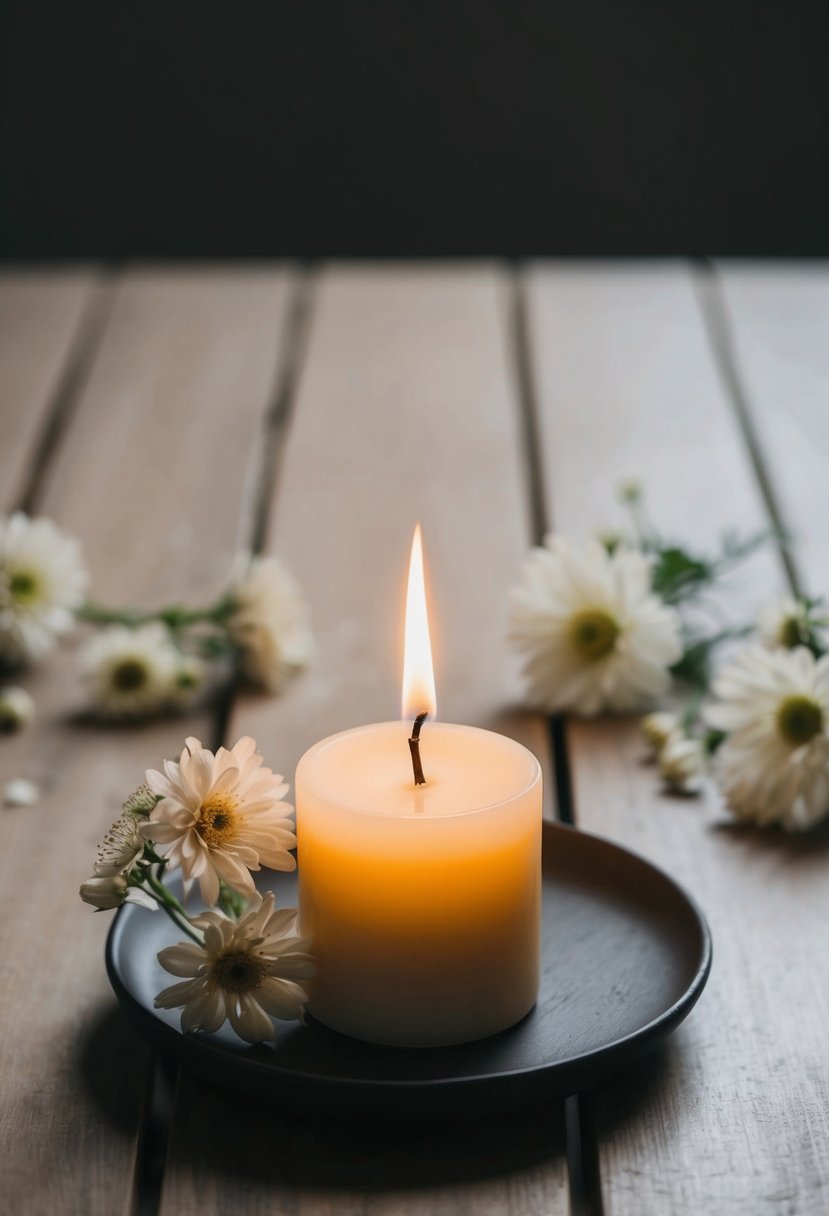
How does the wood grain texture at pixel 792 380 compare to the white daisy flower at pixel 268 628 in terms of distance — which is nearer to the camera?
the white daisy flower at pixel 268 628

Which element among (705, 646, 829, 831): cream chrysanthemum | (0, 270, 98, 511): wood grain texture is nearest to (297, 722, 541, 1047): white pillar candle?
(705, 646, 829, 831): cream chrysanthemum

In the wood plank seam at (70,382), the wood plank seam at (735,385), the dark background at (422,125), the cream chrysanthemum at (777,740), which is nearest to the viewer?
the cream chrysanthemum at (777,740)

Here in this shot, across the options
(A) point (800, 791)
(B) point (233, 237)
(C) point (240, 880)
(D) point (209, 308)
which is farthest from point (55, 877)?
(B) point (233, 237)

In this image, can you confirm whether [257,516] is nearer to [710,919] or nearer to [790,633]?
[790,633]

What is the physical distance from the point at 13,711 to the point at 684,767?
41 cm

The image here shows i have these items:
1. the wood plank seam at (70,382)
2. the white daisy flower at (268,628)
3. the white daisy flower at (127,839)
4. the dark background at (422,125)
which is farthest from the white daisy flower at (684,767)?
the dark background at (422,125)

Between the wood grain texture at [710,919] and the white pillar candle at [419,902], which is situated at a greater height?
the white pillar candle at [419,902]

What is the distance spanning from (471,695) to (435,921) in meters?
0.42

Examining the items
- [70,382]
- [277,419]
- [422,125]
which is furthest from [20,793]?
[422,125]

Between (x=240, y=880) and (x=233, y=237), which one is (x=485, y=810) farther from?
(x=233, y=237)

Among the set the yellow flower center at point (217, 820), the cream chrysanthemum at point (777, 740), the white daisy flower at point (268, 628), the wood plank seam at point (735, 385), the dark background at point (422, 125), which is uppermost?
the yellow flower center at point (217, 820)

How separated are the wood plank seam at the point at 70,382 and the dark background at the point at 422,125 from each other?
1.22 meters

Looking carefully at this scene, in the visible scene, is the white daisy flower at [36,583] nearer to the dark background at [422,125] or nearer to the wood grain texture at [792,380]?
the wood grain texture at [792,380]

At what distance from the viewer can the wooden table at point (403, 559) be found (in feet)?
1.65
